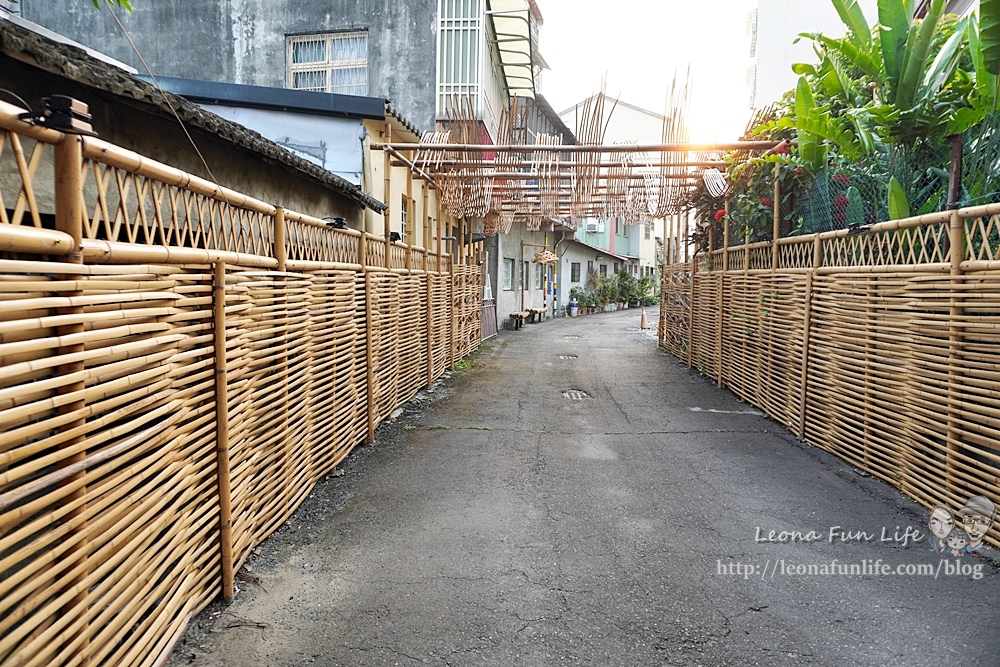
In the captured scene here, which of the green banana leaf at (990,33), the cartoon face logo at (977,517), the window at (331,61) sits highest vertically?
the window at (331,61)

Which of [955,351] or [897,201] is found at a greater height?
[897,201]

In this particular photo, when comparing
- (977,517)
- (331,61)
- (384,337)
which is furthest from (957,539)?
(331,61)

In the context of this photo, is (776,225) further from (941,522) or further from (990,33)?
(941,522)

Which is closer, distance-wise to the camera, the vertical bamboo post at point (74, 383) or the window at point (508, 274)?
the vertical bamboo post at point (74, 383)

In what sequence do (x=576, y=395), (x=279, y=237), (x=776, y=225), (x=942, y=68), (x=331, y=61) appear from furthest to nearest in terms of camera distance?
(x=331, y=61) < (x=576, y=395) < (x=776, y=225) < (x=942, y=68) < (x=279, y=237)

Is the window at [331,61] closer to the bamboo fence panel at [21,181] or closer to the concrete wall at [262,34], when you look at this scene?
the concrete wall at [262,34]

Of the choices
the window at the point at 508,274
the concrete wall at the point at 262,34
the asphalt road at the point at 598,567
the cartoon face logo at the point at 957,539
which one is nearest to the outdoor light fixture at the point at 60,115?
the asphalt road at the point at 598,567

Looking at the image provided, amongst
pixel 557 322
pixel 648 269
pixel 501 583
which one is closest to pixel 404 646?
pixel 501 583

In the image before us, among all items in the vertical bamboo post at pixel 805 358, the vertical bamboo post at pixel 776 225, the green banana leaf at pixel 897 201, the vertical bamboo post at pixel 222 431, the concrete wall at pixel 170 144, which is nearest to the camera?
the concrete wall at pixel 170 144

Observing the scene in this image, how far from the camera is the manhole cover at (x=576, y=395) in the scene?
9.47 meters

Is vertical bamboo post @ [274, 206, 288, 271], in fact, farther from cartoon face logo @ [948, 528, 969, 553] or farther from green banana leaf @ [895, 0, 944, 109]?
green banana leaf @ [895, 0, 944, 109]

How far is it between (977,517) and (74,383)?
511cm

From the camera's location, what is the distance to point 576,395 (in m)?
9.72

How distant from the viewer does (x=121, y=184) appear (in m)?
2.57
